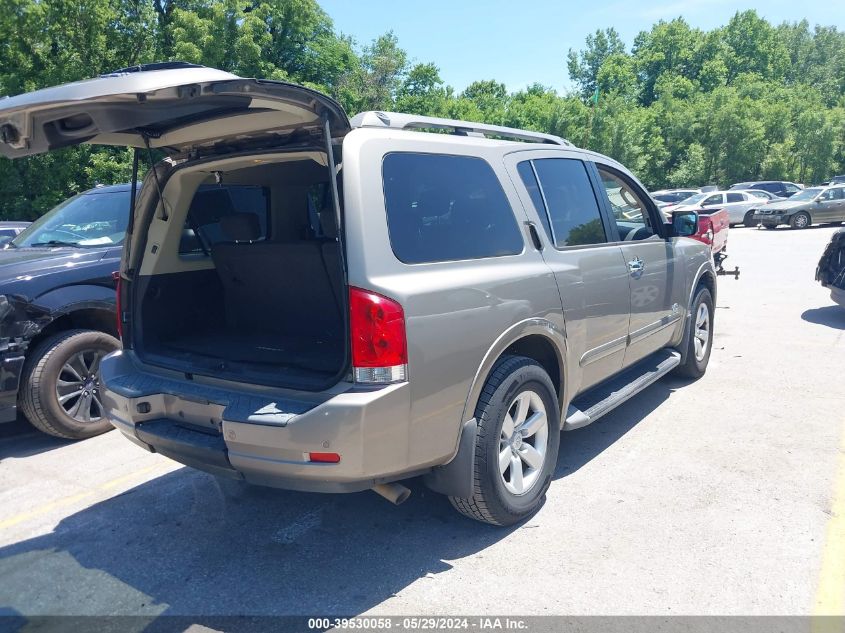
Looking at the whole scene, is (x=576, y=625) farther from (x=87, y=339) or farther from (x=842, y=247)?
(x=842, y=247)

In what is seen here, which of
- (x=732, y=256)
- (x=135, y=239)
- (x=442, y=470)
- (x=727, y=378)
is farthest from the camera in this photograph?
(x=732, y=256)

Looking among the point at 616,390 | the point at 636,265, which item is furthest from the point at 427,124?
the point at 616,390

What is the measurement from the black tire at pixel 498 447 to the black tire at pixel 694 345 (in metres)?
2.75

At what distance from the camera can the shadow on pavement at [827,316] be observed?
27.1 feet

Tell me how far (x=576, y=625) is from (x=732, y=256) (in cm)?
1579

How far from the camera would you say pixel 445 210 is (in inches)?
128

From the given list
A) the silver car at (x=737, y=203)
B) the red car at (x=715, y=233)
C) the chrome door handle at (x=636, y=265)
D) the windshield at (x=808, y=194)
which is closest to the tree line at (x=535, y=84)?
the silver car at (x=737, y=203)

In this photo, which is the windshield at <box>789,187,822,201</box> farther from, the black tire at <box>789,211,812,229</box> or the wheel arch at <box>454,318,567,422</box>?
the wheel arch at <box>454,318,567,422</box>

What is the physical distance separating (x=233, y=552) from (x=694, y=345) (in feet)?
14.4

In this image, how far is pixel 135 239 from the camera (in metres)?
3.91

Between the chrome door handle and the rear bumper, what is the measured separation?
2.34 m

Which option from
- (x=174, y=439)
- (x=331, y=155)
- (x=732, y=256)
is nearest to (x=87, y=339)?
(x=174, y=439)

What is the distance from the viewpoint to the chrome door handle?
4.57 m

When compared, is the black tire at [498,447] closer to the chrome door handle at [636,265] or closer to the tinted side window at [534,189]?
the tinted side window at [534,189]
